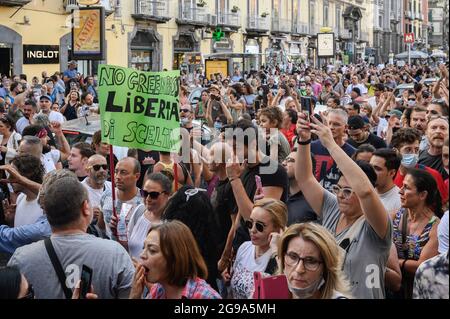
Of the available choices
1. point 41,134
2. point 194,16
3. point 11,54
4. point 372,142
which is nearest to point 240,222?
point 372,142

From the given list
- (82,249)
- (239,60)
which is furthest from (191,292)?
(239,60)

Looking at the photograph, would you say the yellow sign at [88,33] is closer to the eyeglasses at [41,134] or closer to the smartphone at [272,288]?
the eyeglasses at [41,134]

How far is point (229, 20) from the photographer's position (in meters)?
38.1

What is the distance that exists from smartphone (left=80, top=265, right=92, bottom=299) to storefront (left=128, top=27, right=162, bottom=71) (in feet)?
90.1

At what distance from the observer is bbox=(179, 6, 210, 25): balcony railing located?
1329 inches

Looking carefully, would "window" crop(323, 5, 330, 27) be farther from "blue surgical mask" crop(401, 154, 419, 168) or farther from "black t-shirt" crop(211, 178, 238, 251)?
"black t-shirt" crop(211, 178, 238, 251)

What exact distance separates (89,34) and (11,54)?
8692 millimetres

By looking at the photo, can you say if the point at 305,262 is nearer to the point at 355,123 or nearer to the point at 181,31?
the point at 355,123

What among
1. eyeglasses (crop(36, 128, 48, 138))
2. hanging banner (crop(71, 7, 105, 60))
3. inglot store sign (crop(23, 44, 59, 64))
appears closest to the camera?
eyeglasses (crop(36, 128, 48, 138))

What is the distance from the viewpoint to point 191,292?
3.29m

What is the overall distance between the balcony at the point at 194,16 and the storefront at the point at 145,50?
75.6 inches

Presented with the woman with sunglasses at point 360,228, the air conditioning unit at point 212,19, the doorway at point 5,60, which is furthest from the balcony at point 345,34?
the woman with sunglasses at point 360,228

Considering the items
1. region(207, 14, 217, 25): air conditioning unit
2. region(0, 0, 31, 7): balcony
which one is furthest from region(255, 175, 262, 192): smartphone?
region(207, 14, 217, 25): air conditioning unit
